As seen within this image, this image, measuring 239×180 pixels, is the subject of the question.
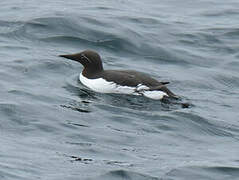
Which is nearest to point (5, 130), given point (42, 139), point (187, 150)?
point (42, 139)

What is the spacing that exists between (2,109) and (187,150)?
8.84 ft

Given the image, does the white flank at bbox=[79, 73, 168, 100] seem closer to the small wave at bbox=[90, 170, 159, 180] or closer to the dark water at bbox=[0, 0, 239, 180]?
Result: the dark water at bbox=[0, 0, 239, 180]

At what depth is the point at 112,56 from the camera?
1775 centimetres

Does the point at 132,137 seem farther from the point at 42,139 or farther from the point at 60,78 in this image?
the point at 60,78

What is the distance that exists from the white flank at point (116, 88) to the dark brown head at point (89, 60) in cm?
25

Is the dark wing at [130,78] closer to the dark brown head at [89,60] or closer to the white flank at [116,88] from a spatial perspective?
the white flank at [116,88]

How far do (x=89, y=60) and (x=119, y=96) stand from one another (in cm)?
102

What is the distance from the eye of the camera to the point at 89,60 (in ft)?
51.7

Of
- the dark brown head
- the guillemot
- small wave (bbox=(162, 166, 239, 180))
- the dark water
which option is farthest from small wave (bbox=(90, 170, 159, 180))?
the dark brown head

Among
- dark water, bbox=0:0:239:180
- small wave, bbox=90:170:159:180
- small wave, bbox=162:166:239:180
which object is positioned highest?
dark water, bbox=0:0:239:180

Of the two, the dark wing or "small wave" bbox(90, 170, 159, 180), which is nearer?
"small wave" bbox(90, 170, 159, 180)

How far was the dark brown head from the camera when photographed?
51.5 ft

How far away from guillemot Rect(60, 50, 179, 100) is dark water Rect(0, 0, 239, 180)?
0.15m

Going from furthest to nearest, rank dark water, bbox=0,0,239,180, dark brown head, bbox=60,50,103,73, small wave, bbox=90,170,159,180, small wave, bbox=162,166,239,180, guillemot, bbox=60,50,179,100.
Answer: dark brown head, bbox=60,50,103,73 < guillemot, bbox=60,50,179,100 < dark water, bbox=0,0,239,180 < small wave, bbox=162,166,239,180 < small wave, bbox=90,170,159,180
